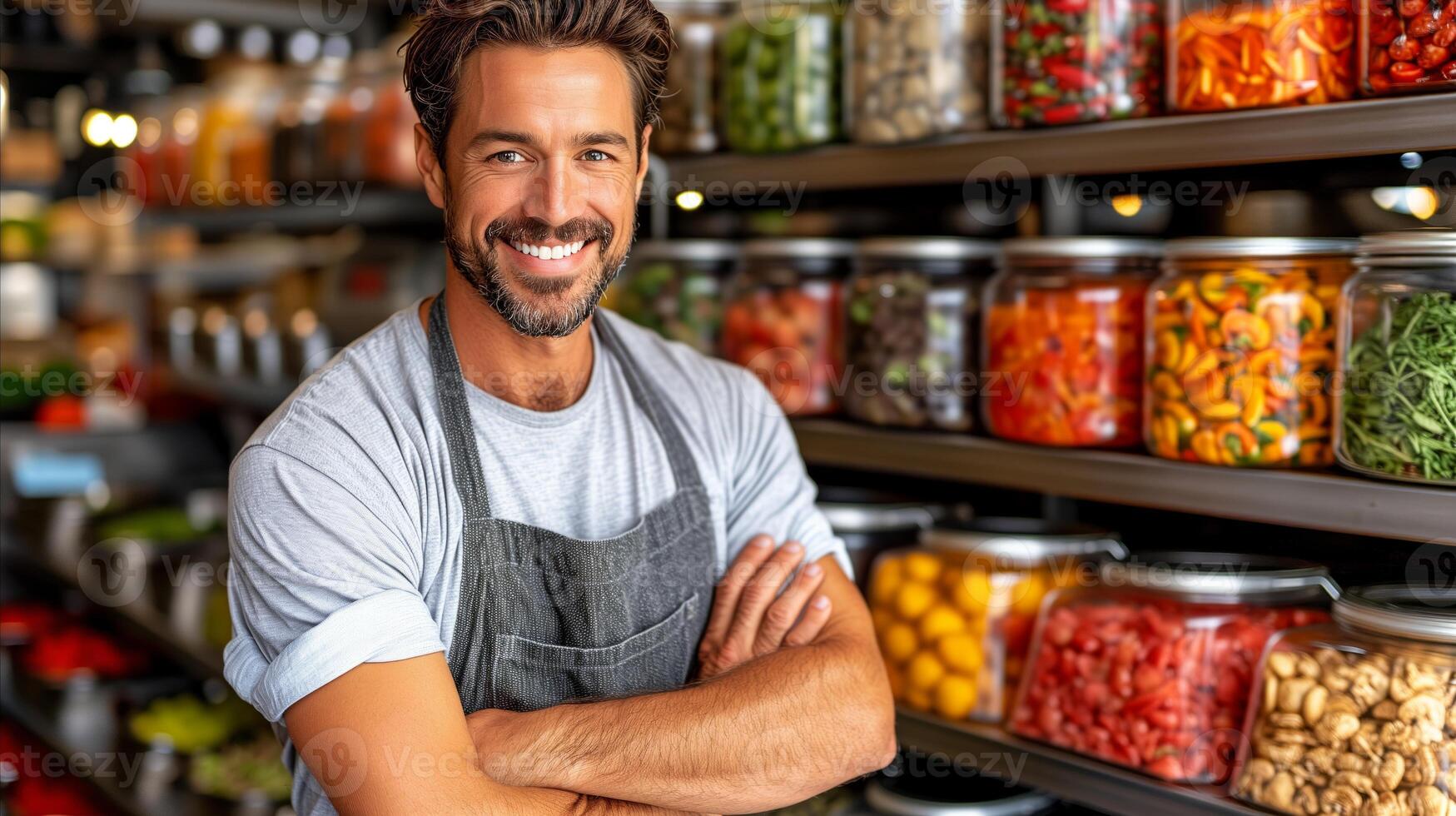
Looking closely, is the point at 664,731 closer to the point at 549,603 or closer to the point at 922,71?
the point at 549,603

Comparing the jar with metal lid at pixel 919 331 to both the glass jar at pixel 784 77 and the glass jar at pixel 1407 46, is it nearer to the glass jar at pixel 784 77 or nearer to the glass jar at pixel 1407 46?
the glass jar at pixel 784 77

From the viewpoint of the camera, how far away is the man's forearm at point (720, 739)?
1228 mm

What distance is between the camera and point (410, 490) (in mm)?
1299

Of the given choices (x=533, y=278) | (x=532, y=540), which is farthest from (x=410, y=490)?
(x=533, y=278)

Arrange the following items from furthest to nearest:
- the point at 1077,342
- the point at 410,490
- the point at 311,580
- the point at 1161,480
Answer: the point at 1077,342 < the point at 1161,480 < the point at 410,490 < the point at 311,580

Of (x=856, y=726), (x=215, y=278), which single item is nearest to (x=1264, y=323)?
(x=856, y=726)

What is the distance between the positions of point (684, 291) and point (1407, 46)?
1082 millimetres

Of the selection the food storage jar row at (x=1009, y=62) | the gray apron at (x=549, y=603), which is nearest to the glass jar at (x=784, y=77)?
the food storage jar row at (x=1009, y=62)

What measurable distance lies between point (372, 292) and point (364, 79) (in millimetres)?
465

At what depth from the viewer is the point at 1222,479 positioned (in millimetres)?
1343

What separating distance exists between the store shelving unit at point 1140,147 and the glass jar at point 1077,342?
11cm

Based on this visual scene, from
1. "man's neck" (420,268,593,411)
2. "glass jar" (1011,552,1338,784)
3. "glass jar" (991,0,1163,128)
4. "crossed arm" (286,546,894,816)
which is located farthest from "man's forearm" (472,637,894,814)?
"glass jar" (991,0,1163,128)

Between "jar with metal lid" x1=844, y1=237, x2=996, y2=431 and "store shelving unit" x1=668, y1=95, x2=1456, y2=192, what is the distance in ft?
0.37

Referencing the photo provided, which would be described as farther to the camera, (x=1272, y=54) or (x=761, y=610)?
(x=761, y=610)
